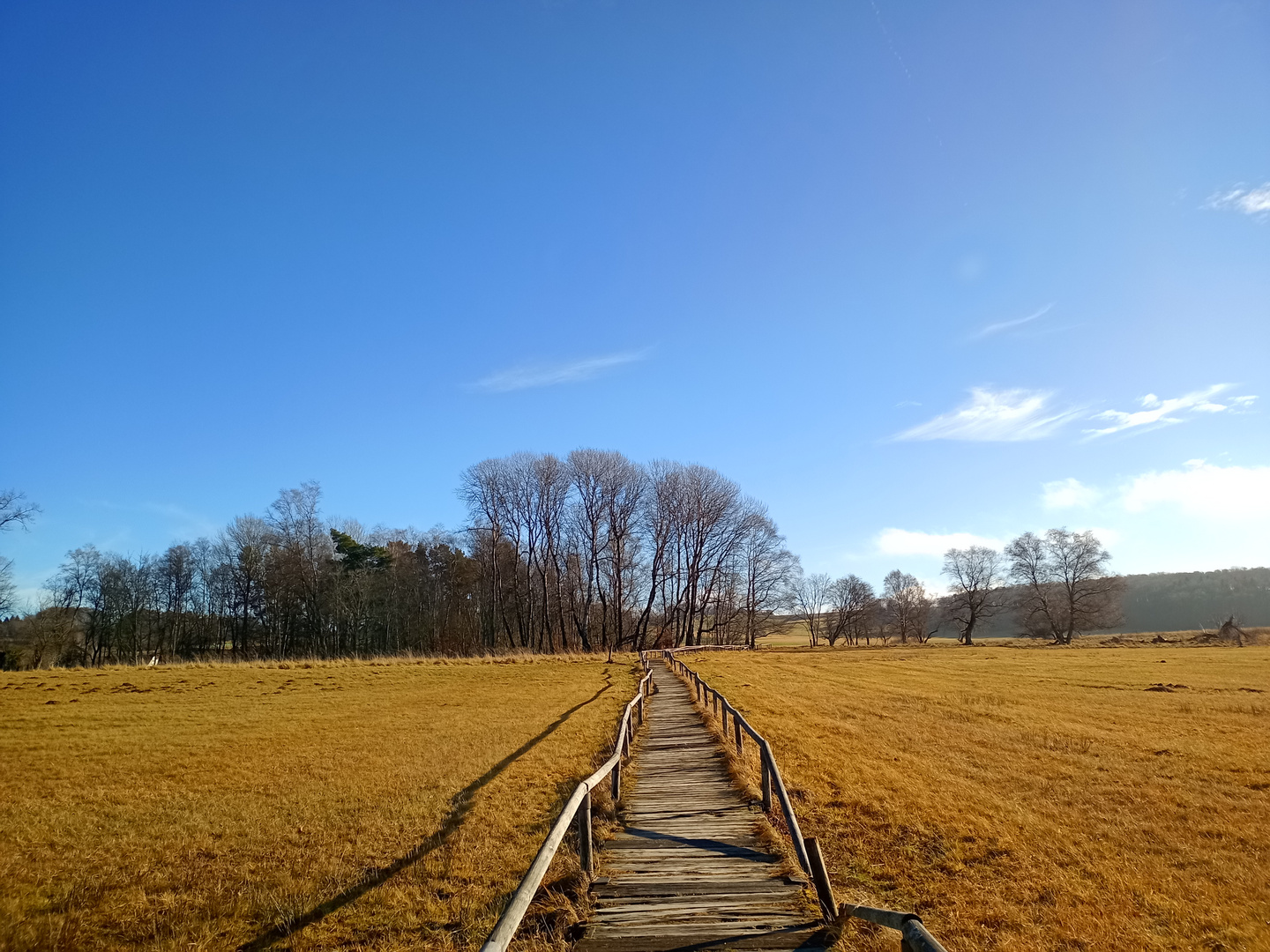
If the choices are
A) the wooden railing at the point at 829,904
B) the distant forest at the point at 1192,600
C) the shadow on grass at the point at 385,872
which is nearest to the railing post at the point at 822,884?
the wooden railing at the point at 829,904

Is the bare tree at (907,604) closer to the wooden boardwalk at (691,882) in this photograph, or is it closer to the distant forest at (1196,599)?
the distant forest at (1196,599)

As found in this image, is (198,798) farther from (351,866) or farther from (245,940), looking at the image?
(245,940)

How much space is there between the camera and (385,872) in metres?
9.00

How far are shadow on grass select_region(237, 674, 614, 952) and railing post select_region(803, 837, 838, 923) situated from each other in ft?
17.8

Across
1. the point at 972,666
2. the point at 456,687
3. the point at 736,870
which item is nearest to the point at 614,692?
the point at 456,687

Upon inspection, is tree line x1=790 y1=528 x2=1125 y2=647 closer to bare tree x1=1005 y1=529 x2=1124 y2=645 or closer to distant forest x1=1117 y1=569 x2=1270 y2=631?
bare tree x1=1005 y1=529 x2=1124 y2=645

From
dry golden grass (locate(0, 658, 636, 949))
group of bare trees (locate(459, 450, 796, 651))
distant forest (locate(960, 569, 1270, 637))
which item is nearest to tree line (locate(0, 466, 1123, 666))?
group of bare trees (locate(459, 450, 796, 651))

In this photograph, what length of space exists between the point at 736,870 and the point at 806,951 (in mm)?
2043

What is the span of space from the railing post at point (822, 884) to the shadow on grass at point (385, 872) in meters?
5.42

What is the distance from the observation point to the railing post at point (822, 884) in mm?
6312

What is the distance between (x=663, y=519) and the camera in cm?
6788

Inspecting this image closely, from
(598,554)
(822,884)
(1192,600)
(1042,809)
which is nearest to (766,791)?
(822,884)

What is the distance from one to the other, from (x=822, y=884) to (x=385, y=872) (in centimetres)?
582

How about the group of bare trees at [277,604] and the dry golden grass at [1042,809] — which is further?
the group of bare trees at [277,604]
